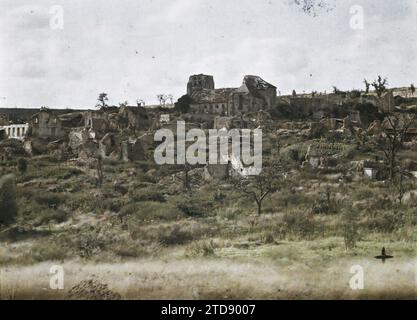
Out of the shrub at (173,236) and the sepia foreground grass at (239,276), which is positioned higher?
the shrub at (173,236)

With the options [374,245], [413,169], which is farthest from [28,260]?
[413,169]

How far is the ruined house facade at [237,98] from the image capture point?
47281 millimetres

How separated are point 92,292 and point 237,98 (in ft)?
128

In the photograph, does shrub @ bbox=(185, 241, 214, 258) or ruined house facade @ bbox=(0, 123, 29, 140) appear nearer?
shrub @ bbox=(185, 241, 214, 258)

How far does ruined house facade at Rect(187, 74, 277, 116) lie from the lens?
47.3 metres

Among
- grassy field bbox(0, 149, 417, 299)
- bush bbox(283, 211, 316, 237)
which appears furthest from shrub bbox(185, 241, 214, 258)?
bush bbox(283, 211, 316, 237)

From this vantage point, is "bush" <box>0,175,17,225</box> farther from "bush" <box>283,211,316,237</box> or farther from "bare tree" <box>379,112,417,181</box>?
"bare tree" <box>379,112,417,181</box>

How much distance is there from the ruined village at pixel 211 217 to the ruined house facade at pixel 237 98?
13.8m

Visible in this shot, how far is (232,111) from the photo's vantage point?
1842 inches

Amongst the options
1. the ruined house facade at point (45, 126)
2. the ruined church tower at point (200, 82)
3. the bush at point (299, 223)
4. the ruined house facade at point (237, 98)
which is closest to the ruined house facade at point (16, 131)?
the ruined house facade at point (45, 126)

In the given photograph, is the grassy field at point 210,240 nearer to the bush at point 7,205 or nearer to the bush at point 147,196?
the bush at point 147,196

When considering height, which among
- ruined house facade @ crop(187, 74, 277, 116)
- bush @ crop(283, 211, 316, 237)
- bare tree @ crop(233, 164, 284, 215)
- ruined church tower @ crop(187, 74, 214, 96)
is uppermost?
ruined church tower @ crop(187, 74, 214, 96)

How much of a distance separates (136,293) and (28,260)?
3.75 meters

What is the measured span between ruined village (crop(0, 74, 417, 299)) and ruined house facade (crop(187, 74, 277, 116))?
543 inches
